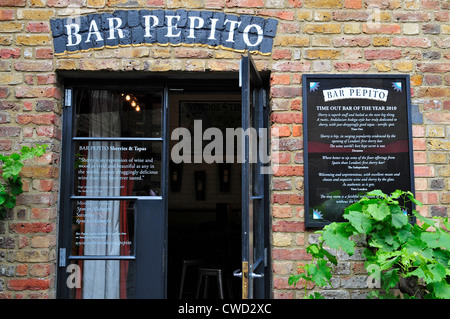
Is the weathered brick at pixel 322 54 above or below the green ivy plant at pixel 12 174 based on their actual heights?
above

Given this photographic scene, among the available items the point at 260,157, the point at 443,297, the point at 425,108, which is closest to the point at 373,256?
the point at 443,297

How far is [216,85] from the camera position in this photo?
3.14 m

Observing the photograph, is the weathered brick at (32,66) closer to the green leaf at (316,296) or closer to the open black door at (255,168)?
the open black door at (255,168)

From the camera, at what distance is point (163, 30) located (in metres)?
2.95

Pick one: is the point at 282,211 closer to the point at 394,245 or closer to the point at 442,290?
the point at 394,245

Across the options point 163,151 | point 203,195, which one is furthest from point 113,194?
point 203,195

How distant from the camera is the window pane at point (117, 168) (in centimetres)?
305

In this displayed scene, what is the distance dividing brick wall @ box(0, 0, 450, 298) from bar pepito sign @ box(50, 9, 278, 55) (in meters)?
0.05

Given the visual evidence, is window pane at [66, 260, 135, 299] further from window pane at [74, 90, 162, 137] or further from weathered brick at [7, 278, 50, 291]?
window pane at [74, 90, 162, 137]

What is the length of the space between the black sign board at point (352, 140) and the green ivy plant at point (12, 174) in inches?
72.4

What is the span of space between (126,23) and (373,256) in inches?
89.8

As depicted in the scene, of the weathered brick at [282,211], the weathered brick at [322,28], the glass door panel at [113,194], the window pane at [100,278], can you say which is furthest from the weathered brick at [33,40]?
the weathered brick at [282,211]

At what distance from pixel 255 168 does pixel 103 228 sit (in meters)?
1.22
